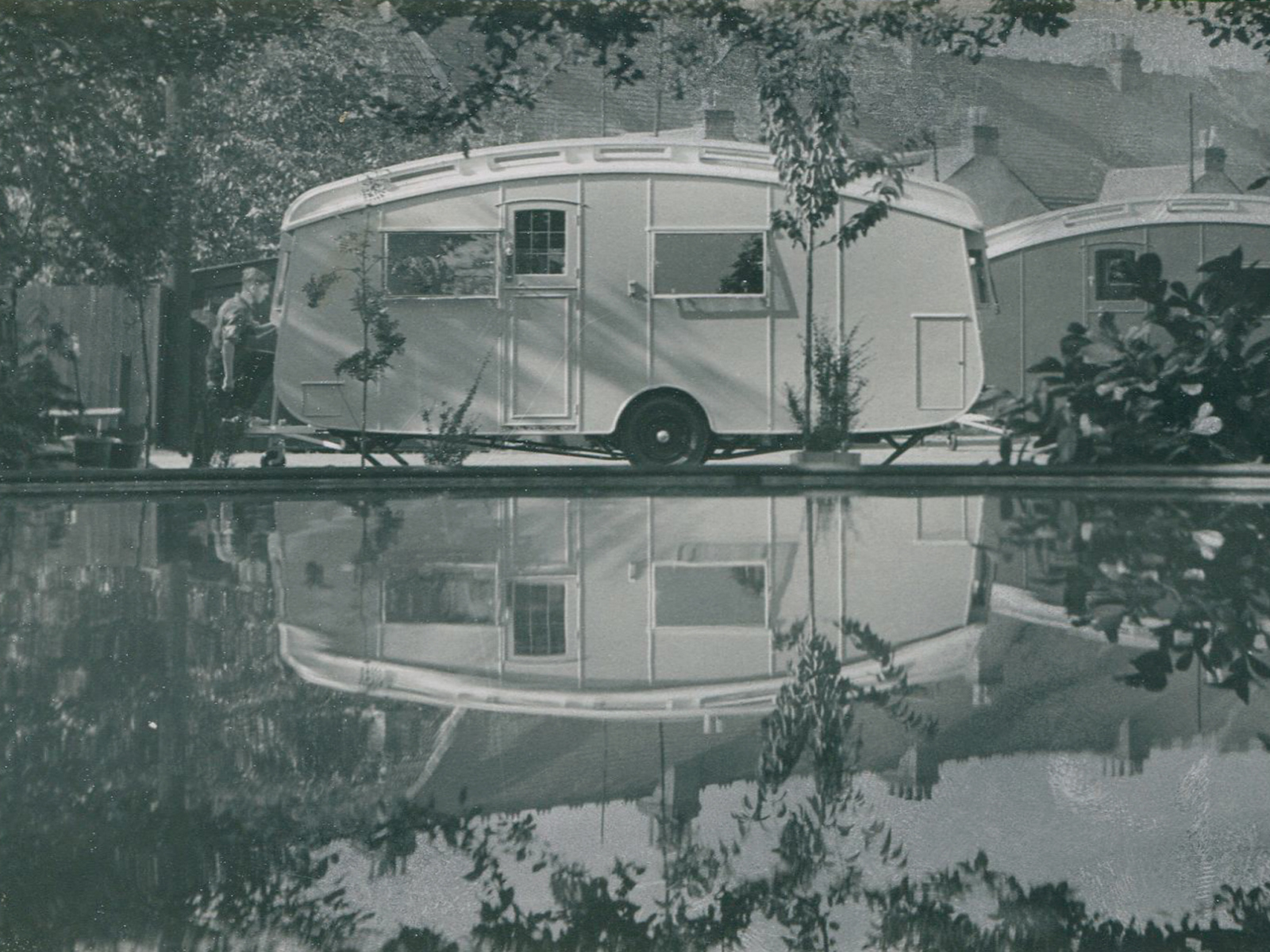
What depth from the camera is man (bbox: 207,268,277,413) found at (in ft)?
53.1

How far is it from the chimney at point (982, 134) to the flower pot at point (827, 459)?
7.28 meters

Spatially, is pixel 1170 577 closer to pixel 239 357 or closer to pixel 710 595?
pixel 710 595

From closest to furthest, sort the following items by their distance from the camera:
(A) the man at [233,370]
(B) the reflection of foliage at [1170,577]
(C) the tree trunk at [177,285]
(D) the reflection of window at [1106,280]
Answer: (B) the reflection of foliage at [1170,577] → (A) the man at [233,370] → (C) the tree trunk at [177,285] → (D) the reflection of window at [1106,280]

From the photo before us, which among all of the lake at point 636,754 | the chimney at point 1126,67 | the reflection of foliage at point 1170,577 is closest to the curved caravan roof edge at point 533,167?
the chimney at point 1126,67

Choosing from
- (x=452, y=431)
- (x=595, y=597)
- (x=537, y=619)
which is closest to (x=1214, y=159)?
(x=452, y=431)

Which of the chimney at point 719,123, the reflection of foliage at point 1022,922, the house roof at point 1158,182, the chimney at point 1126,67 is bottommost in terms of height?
the reflection of foliage at point 1022,922

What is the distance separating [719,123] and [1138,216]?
203 inches

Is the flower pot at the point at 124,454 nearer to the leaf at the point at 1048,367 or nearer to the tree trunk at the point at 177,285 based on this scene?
the tree trunk at the point at 177,285

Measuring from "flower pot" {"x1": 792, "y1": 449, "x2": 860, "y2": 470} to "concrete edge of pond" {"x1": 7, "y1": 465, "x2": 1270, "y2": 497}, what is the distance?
0.19m

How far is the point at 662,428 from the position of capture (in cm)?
1557

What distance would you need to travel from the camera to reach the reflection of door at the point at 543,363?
15.5 meters

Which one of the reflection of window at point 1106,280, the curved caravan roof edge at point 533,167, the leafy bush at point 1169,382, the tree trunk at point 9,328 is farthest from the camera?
the reflection of window at point 1106,280

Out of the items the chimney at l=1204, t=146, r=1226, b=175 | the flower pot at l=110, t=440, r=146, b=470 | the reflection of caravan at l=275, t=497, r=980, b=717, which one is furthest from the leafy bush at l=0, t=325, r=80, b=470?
the chimney at l=1204, t=146, r=1226, b=175

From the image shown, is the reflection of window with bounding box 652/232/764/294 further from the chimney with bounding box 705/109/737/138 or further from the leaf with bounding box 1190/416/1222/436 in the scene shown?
the leaf with bounding box 1190/416/1222/436
